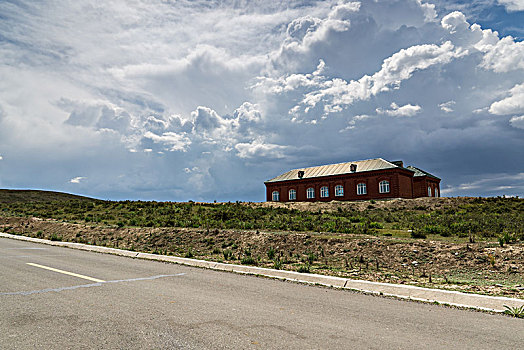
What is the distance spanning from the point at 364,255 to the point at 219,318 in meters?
8.20

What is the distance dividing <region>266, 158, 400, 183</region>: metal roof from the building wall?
72 centimetres

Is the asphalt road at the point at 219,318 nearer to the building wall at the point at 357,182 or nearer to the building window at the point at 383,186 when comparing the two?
the building wall at the point at 357,182

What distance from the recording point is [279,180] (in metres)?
64.4

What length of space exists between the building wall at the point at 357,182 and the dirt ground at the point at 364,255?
129 feet

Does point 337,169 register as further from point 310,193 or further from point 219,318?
point 219,318

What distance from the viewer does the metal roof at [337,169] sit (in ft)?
176

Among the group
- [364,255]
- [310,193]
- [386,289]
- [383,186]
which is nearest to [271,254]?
[364,255]

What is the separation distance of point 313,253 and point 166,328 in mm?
9042

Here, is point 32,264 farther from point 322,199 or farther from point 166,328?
point 322,199

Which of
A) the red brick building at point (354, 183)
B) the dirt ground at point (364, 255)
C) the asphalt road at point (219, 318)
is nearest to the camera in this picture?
the asphalt road at point (219, 318)

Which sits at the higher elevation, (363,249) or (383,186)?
(383,186)

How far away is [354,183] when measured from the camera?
180ft

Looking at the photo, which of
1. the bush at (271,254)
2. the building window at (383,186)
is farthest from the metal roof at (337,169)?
the bush at (271,254)

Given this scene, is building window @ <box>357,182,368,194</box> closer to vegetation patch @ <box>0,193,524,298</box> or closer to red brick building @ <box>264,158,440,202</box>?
red brick building @ <box>264,158,440,202</box>
